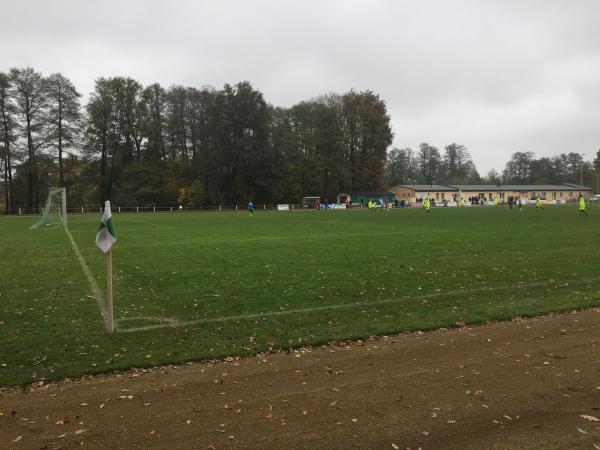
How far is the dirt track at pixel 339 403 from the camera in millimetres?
3924

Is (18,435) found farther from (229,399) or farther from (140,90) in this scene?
(140,90)

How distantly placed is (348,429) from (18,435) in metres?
2.91

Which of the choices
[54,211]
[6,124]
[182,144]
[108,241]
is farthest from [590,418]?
[182,144]

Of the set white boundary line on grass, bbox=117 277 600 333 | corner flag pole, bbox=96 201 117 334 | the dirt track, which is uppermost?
corner flag pole, bbox=96 201 117 334

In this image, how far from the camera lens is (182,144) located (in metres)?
83.7

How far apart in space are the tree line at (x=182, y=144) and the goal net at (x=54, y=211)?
90.4 ft

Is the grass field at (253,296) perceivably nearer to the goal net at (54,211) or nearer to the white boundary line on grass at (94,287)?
the white boundary line on grass at (94,287)

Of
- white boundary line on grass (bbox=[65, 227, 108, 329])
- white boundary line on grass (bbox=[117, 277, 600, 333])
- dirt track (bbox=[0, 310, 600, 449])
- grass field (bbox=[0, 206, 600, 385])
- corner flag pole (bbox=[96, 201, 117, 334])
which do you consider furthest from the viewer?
white boundary line on grass (bbox=[65, 227, 108, 329])

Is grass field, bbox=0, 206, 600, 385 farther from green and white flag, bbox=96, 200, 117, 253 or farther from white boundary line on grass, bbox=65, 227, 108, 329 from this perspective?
green and white flag, bbox=96, 200, 117, 253

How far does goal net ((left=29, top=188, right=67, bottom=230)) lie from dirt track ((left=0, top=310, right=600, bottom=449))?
33.2 m

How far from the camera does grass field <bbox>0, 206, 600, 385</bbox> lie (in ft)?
21.1

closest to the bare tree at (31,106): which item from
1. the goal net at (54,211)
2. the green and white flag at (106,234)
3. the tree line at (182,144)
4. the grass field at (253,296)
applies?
the tree line at (182,144)

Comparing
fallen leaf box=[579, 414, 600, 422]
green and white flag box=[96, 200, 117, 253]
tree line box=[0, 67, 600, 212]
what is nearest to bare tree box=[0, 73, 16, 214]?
tree line box=[0, 67, 600, 212]

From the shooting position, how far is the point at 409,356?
5.89 metres
